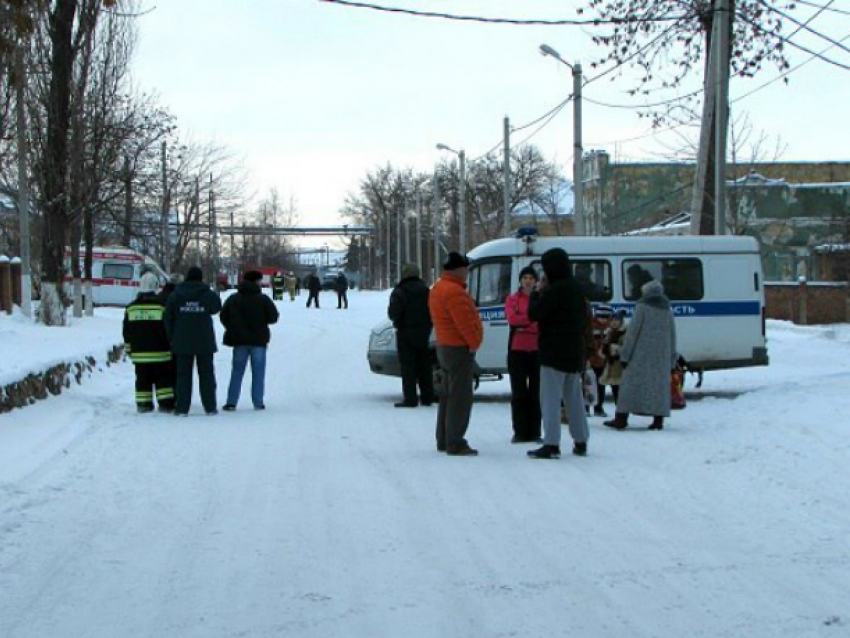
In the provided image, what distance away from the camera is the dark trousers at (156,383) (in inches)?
570

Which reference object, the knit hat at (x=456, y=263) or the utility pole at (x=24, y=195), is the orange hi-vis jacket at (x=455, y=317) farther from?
the utility pole at (x=24, y=195)

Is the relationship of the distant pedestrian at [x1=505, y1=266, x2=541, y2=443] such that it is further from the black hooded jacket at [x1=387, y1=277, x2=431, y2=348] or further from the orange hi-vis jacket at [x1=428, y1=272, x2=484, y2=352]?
the black hooded jacket at [x1=387, y1=277, x2=431, y2=348]

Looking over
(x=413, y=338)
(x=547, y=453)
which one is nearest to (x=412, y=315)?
(x=413, y=338)

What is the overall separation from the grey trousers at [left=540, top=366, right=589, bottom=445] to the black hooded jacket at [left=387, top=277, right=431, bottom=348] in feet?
15.7

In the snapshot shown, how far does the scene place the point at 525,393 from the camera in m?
11.5

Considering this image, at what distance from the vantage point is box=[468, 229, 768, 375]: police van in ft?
53.7

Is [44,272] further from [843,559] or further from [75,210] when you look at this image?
[843,559]

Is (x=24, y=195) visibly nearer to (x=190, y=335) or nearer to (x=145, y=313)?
(x=145, y=313)

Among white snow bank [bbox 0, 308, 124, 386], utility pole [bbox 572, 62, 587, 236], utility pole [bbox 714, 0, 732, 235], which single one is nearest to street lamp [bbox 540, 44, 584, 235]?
utility pole [bbox 572, 62, 587, 236]

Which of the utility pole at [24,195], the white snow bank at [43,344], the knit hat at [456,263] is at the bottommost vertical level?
the white snow bank at [43,344]

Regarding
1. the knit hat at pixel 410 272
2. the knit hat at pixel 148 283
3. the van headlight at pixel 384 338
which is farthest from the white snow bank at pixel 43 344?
the knit hat at pixel 410 272

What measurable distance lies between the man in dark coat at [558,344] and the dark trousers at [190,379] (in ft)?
17.6

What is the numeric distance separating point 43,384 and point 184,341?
217cm

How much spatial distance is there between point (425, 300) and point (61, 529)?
26.6 ft
